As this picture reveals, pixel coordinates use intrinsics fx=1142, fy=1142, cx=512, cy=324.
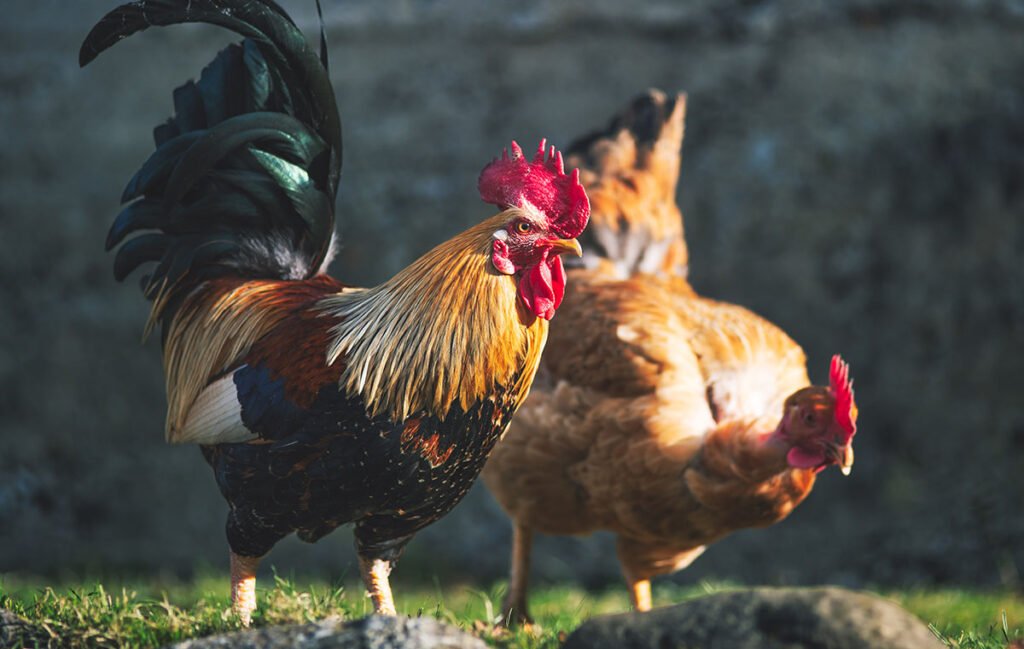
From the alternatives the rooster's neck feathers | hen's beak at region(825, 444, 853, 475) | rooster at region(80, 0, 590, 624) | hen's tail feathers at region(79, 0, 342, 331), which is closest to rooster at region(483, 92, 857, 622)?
hen's beak at region(825, 444, 853, 475)

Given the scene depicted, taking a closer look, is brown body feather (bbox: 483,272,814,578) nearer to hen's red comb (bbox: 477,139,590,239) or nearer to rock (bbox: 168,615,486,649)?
hen's red comb (bbox: 477,139,590,239)

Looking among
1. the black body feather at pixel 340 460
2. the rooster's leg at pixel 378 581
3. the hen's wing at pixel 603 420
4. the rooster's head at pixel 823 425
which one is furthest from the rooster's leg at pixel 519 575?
the black body feather at pixel 340 460

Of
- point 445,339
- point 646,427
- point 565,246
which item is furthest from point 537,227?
point 646,427

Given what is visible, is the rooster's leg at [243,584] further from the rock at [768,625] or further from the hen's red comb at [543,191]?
the hen's red comb at [543,191]

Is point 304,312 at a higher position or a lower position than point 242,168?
lower

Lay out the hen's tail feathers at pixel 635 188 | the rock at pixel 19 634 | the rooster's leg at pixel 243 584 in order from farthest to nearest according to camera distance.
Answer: the hen's tail feathers at pixel 635 188, the rooster's leg at pixel 243 584, the rock at pixel 19 634

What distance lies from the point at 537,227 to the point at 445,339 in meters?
0.48

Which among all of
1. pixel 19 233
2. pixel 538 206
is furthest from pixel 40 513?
pixel 538 206

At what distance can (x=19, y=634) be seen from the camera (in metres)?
3.70

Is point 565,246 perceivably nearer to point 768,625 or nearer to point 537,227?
point 537,227

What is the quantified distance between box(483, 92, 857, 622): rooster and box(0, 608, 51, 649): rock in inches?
83.3

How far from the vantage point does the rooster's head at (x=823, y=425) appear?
182 inches

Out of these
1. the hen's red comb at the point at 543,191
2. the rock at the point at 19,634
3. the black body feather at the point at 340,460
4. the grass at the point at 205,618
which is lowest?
the grass at the point at 205,618

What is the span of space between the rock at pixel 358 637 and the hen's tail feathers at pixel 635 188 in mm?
3044
